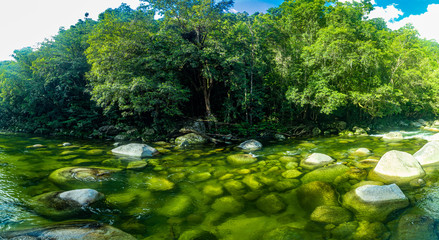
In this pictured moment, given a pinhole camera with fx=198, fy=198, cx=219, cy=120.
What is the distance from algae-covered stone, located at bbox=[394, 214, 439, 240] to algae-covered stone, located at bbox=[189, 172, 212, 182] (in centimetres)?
392

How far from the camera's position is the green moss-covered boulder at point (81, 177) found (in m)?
4.79

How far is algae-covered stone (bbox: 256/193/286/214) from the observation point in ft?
11.9

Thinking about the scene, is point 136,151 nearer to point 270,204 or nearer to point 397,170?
point 270,204

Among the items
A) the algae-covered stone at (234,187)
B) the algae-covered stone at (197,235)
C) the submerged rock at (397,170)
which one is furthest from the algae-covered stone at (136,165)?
the submerged rock at (397,170)

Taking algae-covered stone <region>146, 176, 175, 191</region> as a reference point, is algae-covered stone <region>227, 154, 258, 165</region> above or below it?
below

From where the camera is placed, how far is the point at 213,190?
461 centimetres

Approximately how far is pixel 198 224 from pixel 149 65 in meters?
10.8

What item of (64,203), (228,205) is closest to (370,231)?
(228,205)

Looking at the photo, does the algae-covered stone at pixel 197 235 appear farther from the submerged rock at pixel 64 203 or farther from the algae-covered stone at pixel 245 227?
the submerged rock at pixel 64 203

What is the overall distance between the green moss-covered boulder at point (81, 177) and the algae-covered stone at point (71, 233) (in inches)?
83.6

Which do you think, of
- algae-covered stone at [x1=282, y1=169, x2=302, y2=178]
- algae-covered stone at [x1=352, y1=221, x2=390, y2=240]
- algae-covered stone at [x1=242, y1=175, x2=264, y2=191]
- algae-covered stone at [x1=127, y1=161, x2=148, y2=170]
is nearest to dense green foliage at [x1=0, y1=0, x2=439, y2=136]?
algae-covered stone at [x1=127, y1=161, x2=148, y2=170]

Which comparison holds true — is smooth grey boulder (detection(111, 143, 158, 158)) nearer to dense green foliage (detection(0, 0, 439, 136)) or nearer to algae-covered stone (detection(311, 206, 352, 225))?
dense green foliage (detection(0, 0, 439, 136))

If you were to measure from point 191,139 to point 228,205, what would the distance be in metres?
8.23

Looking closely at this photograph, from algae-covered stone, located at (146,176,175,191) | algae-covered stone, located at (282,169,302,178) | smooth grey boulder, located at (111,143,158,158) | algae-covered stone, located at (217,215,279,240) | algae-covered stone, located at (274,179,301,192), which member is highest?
smooth grey boulder, located at (111,143,158,158)
